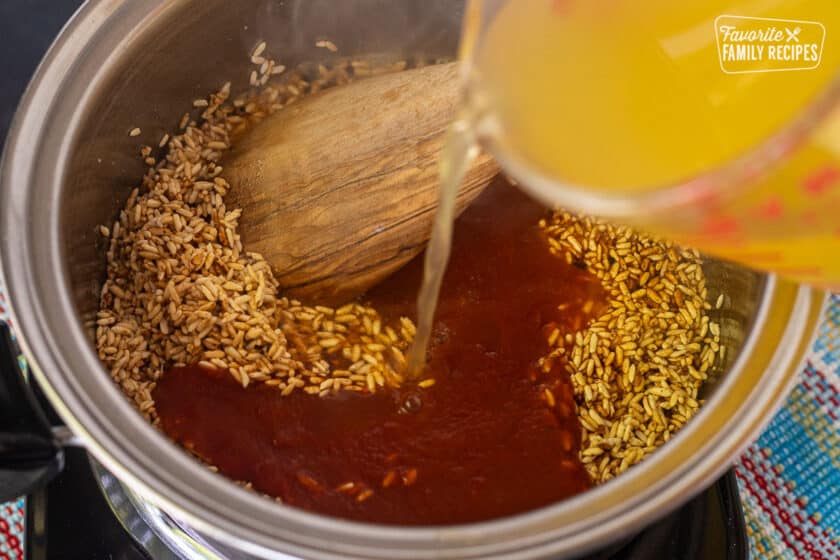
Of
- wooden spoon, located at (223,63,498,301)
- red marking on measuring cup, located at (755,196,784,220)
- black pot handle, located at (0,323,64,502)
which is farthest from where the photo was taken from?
wooden spoon, located at (223,63,498,301)

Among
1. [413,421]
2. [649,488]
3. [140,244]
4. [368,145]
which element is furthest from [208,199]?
[649,488]

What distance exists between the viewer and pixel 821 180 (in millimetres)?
679

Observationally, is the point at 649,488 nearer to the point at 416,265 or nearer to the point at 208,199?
the point at 416,265

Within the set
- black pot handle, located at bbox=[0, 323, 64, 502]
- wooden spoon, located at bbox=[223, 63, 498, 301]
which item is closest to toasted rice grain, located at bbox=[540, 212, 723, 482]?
wooden spoon, located at bbox=[223, 63, 498, 301]

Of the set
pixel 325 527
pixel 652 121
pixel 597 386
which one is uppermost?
pixel 652 121

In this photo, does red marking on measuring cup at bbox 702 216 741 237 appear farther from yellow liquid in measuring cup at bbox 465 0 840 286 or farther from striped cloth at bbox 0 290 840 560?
striped cloth at bbox 0 290 840 560

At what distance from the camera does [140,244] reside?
1213 mm

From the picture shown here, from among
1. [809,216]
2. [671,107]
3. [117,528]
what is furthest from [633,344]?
[117,528]

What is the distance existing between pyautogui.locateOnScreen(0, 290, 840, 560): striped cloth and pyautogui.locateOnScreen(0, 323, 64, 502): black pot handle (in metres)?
0.65

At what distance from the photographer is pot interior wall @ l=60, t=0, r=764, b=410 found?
1.06 m

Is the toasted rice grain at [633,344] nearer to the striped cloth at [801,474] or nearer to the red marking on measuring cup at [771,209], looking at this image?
the striped cloth at [801,474]

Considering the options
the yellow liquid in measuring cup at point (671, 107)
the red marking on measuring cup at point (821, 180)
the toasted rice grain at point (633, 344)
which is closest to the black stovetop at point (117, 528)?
the toasted rice grain at point (633, 344)

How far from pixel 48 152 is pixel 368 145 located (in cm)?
42

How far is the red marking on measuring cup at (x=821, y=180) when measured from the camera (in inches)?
26.5
